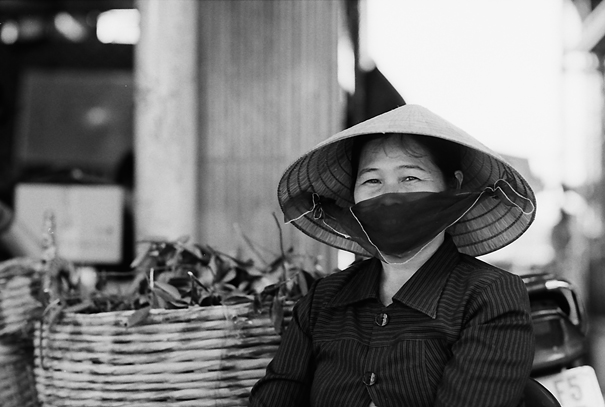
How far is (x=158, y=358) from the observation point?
1.99m

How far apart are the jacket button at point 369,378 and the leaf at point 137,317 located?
24.8 inches

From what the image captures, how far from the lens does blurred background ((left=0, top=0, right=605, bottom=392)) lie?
3373 millimetres

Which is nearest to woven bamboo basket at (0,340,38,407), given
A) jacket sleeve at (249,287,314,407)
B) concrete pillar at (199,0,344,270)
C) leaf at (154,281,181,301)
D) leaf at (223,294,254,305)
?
leaf at (154,281,181,301)

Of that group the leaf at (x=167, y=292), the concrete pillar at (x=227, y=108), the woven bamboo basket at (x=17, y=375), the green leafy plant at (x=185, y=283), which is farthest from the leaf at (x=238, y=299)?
the concrete pillar at (x=227, y=108)

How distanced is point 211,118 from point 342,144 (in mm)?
1521

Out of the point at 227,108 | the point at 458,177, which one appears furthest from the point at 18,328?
the point at 227,108

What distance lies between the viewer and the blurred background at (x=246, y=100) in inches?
133

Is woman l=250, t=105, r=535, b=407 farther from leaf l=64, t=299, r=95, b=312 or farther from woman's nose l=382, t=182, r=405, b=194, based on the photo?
leaf l=64, t=299, r=95, b=312

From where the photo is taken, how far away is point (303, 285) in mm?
2240

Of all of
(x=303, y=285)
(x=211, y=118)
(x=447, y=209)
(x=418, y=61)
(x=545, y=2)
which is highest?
(x=545, y=2)

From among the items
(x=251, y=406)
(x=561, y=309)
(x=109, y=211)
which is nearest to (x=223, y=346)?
(x=251, y=406)

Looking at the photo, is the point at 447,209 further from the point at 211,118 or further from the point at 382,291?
the point at 211,118

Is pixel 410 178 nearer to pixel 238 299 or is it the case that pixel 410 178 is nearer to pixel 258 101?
pixel 238 299

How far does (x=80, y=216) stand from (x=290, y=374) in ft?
7.99
